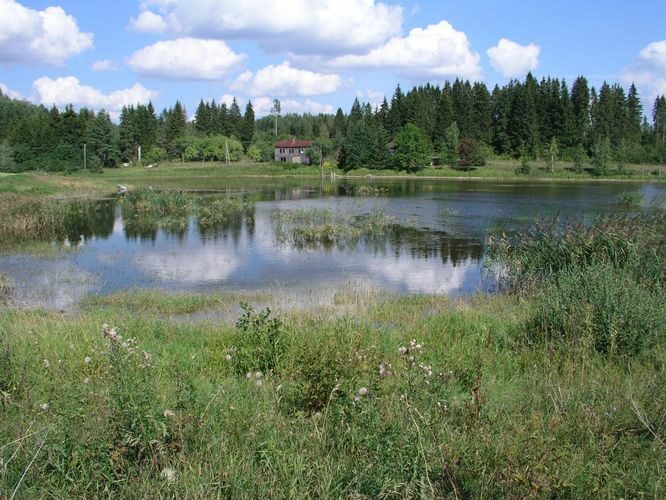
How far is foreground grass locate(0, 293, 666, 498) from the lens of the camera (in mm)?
4066

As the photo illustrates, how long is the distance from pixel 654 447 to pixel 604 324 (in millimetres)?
4310

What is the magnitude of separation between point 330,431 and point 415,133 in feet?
319

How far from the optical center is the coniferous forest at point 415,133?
299ft

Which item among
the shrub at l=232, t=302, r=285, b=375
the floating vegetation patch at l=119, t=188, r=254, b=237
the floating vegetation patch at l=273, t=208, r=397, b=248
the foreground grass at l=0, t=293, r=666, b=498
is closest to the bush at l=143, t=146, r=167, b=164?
the floating vegetation patch at l=119, t=188, r=254, b=237

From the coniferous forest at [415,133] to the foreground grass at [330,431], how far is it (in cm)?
8686

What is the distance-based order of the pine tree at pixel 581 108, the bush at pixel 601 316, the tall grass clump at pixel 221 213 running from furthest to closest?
the pine tree at pixel 581 108, the tall grass clump at pixel 221 213, the bush at pixel 601 316

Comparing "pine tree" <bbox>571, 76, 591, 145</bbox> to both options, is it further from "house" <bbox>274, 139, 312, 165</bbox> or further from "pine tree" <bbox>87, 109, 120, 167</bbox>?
"pine tree" <bbox>87, 109, 120, 167</bbox>

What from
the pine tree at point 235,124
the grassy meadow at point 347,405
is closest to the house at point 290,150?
the pine tree at point 235,124

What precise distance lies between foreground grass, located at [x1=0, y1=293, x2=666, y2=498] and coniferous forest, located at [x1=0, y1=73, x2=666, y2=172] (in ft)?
285

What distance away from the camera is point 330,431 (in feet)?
16.2

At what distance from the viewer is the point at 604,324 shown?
8.71m

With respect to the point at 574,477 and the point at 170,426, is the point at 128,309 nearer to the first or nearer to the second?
the point at 170,426

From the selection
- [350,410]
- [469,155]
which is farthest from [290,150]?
[350,410]

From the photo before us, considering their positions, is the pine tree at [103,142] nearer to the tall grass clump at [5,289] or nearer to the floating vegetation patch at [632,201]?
the floating vegetation patch at [632,201]
